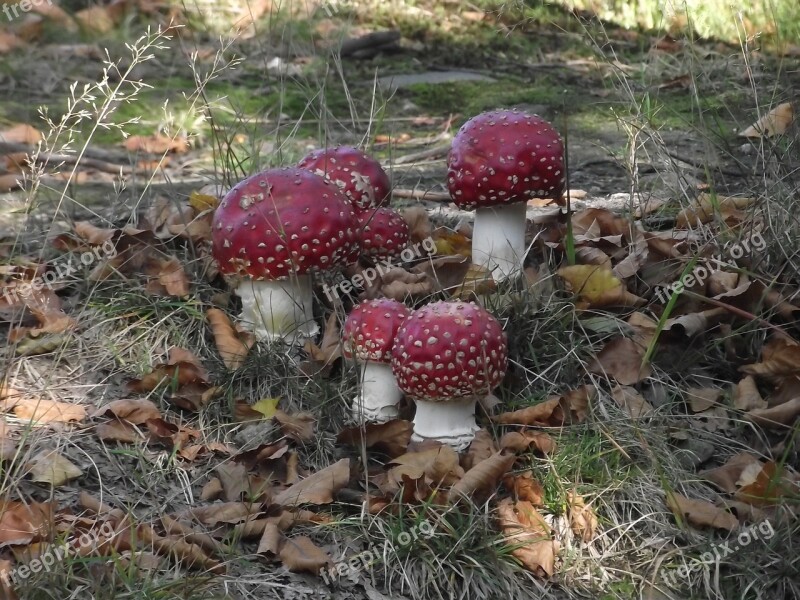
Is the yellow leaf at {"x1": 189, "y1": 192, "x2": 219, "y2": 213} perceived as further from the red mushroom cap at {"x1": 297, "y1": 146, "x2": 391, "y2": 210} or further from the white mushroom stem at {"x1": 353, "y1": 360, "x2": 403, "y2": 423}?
the white mushroom stem at {"x1": 353, "y1": 360, "x2": 403, "y2": 423}

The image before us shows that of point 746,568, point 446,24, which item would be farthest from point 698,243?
point 446,24

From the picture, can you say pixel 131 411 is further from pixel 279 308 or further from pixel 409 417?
pixel 409 417

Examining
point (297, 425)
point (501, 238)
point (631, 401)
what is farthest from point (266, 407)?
point (631, 401)

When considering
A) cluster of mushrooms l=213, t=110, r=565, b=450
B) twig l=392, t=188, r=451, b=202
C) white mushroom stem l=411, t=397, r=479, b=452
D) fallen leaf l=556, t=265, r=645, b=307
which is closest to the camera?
cluster of mushrooms l=213, t=110, r=565, b=450

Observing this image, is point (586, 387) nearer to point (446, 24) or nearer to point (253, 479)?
point (253, 479)

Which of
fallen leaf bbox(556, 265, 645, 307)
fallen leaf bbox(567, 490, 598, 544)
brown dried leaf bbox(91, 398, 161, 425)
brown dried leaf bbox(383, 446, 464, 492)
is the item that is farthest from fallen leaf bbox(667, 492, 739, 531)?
brown dried leaf bbox(91, 398, 161, 425)

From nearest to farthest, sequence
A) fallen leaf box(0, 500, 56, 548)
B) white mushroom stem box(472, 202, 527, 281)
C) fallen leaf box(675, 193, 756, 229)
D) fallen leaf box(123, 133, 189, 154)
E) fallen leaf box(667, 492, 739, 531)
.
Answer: fallen leaf box(0, 500, 56, 548) → fallen leaf box(667, 492, 739, 531) → white mushroom stem box(472, 202, 527, 281) → fallen leaf box(675, 193, 756, 229) → fallen leaf box(123, 133, 189, 154)

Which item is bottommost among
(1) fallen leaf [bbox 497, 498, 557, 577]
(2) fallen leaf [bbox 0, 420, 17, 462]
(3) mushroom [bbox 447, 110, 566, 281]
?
(1) fallen leaf [bbox 497, 498, 557, 577]
